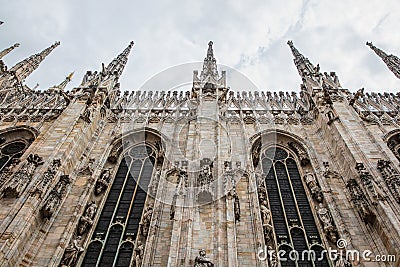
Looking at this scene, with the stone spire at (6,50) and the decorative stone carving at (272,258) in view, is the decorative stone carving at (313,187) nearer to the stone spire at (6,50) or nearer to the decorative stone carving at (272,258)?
the decorative stone carving at (272,258)

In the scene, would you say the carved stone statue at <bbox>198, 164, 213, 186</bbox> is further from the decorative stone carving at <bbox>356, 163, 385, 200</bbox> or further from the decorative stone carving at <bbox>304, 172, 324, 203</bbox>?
the decorative stone carving at <bbox>356, 163, 385, 200</bbox>

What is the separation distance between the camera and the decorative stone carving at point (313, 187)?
40.9 feet

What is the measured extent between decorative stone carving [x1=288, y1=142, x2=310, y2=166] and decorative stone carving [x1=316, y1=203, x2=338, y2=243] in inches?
98.5

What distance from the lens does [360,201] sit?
11.0 m

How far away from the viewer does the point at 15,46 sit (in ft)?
85.6

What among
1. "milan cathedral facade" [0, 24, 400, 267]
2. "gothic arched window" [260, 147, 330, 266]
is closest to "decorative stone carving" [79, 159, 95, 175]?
"milan cathedral facade" [0, 24, 400, 267]

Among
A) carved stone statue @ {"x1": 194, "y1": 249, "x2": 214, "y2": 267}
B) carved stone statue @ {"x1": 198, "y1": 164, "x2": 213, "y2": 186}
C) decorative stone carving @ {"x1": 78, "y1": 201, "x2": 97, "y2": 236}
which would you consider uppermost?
carved stone statue @ {"x1": 198, "y1": 164, "x2": 213, "y2": 186}

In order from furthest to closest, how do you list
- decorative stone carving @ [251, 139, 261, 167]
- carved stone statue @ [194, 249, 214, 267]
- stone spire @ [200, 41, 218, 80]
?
stone spire @ [200, 41, 218, 80] < decorative stone carving @ [251, 139, 261, 167] < carved stone statue @ [194, 249, 214, 267]

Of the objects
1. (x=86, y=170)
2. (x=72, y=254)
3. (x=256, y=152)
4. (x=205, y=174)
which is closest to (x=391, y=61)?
(x=256, y=152)

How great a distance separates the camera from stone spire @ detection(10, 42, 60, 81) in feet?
77.5

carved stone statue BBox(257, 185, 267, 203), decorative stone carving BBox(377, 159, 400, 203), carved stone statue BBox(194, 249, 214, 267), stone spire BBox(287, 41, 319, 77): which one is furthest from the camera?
stone spire BBox(287, 41, 319, 77)

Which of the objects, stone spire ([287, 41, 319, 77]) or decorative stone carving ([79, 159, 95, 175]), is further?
stone spire ([287, 41, 319, 77])

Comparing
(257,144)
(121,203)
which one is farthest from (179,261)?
(257,144)

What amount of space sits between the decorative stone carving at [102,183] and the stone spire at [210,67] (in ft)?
23.2
